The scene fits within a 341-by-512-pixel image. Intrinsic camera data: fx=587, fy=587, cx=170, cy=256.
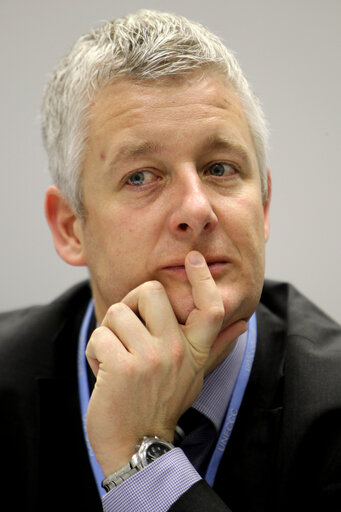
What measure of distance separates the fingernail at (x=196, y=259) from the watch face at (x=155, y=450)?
0.39m

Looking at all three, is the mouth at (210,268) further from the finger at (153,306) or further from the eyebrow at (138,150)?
the eyebrow at (138,150)

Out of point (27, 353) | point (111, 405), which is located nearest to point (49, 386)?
point (27, 353)

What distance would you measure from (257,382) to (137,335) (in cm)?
48

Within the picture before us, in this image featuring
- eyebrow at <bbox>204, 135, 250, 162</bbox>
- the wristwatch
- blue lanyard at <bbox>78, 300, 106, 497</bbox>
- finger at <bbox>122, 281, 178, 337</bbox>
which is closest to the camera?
the wristwatch

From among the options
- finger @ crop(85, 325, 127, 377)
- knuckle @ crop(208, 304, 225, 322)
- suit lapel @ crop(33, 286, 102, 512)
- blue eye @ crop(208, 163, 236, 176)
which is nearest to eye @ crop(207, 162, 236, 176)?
blue eye @ crop(208, 163, 236, 176)

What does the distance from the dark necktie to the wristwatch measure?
0.82 ft

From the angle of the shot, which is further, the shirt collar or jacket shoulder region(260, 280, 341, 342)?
jacket shoulder region(260, 280, 341, 342)

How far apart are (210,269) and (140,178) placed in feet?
0.94

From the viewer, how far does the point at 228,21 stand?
2533 mm

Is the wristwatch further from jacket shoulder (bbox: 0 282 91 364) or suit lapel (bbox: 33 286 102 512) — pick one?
jacket shoulder (bbox: 0 282 91 364)

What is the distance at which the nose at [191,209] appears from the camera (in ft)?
4.25

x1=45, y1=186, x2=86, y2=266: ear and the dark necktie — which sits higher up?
x1=45, y1=186, x2=86, y2=266: ear

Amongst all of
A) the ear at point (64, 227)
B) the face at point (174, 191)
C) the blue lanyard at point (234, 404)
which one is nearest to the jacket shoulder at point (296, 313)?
the blue lanyard at point (234, 404)

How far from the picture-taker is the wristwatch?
118 centimetres
